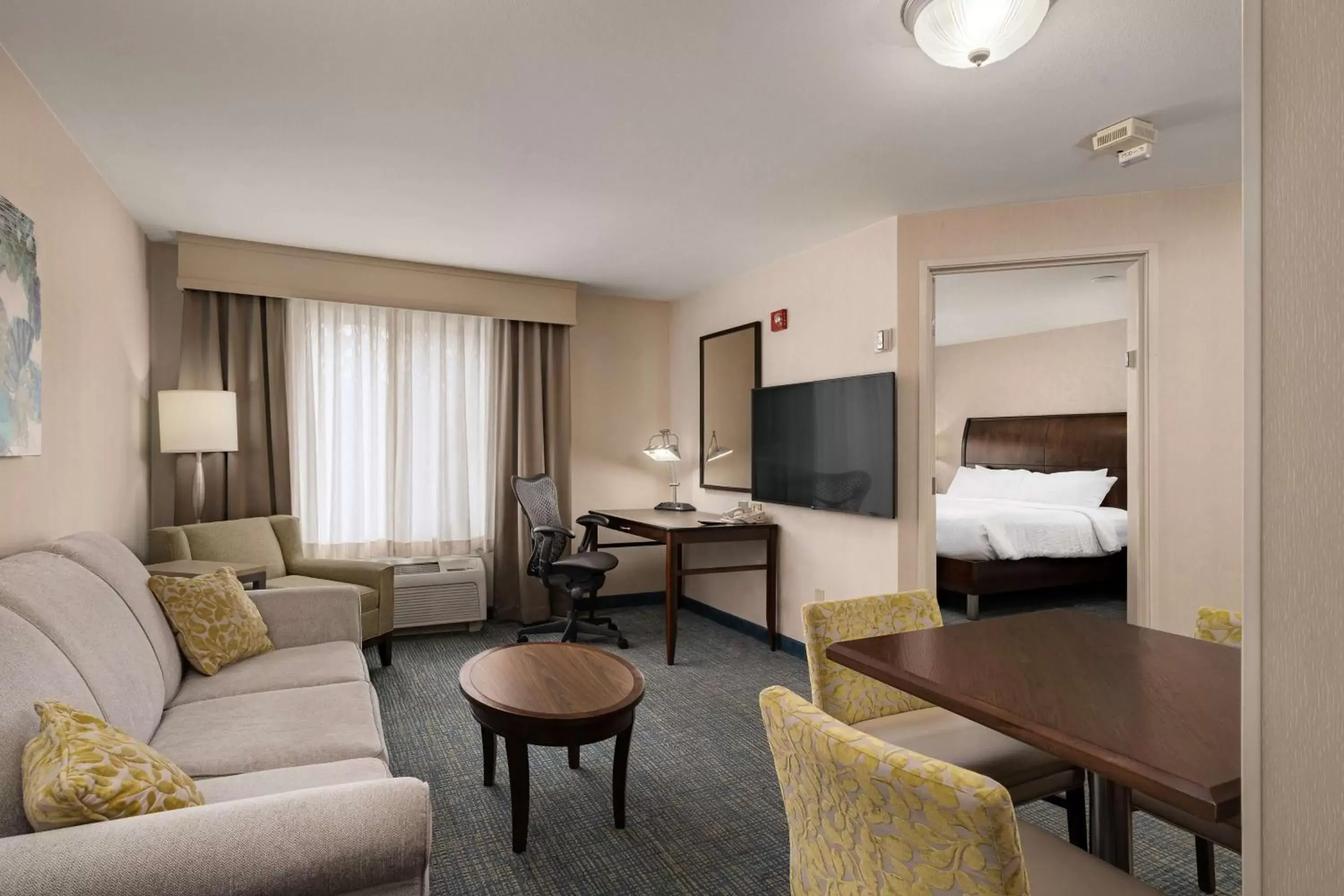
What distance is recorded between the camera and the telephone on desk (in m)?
4.41

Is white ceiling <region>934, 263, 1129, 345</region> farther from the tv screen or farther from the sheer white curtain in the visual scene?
the sheer white curtain

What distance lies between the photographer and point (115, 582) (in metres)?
2.22

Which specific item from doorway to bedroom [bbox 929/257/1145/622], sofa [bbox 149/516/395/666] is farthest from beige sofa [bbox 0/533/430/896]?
doorway to bedroom [bbox 929/257/1145/622]

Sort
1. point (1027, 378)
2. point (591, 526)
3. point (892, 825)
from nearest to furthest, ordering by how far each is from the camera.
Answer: point (892, 825)
point (591, 526)
point (1027, 378)

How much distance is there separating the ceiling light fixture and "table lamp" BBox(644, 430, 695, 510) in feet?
11.5

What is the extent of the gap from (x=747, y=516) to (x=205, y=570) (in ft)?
9.42

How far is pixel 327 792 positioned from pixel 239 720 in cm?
101

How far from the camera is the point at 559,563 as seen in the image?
4.30 m

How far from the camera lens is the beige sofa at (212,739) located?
1104 mm

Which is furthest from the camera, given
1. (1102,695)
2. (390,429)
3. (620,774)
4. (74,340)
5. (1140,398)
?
(390,429)

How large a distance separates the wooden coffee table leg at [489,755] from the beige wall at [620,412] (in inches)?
113

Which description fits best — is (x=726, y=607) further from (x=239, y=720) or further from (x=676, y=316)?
(x=239, y=720)

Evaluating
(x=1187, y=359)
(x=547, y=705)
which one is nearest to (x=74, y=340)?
(x=547, y=705)

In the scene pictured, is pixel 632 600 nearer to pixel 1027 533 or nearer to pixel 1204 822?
pixel 1027 533
